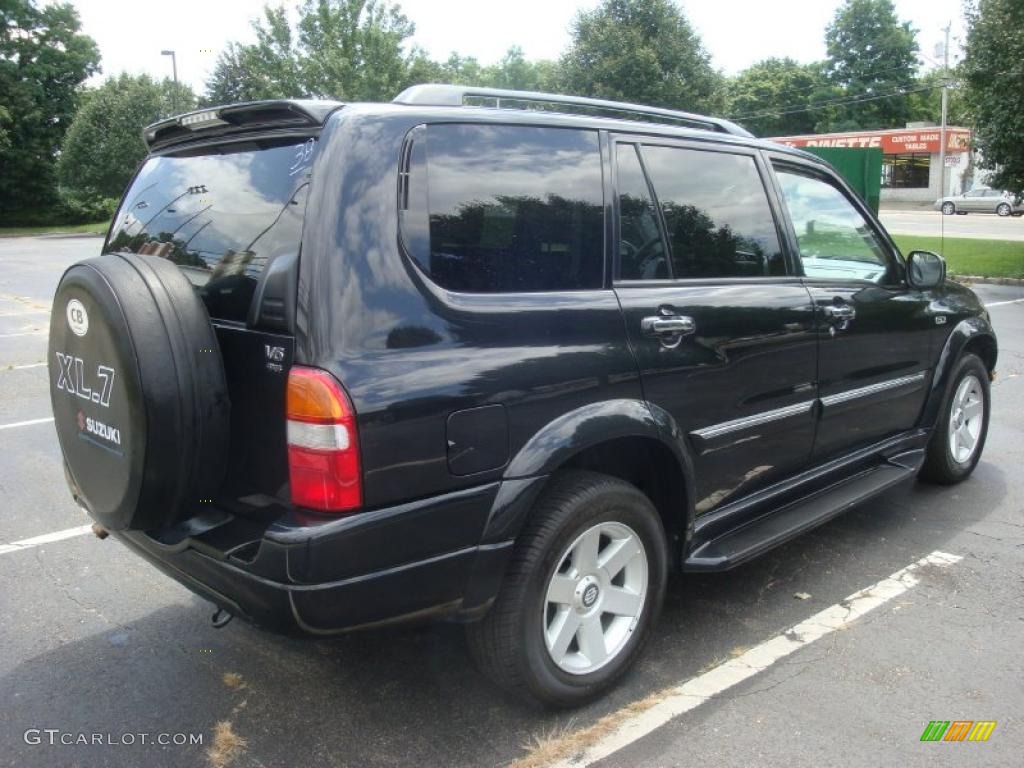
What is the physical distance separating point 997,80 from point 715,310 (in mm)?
14892

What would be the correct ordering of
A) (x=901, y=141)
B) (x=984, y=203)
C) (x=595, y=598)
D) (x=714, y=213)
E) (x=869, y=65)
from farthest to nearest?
(x=869, y=65) < (x=901, y=141) < (x=984, y=203) < (x=714, y=213) < (x=595, y=598)

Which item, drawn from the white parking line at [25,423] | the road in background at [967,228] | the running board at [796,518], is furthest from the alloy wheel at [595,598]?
the road in background at [967,228]

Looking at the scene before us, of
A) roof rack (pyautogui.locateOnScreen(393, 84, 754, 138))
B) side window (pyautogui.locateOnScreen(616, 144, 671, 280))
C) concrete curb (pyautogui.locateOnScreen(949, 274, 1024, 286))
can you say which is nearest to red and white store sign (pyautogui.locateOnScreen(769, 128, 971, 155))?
concrete curb (pyautogui.locateOnScreen(949, 274, 1024, 286))

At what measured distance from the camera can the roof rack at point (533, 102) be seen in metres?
2.90

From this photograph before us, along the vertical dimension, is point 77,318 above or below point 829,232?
below

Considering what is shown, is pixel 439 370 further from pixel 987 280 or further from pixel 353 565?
pixel 987 280

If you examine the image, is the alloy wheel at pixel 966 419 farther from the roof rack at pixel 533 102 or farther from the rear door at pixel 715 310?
the roof rack at pixel 533 102

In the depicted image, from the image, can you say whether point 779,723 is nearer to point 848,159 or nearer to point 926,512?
point 926,512

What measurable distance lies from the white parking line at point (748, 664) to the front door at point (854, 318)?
636 millimetres

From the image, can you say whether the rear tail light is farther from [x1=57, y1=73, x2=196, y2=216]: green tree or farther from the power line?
the power line

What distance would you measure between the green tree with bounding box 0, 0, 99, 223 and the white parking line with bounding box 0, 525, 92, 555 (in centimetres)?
4309

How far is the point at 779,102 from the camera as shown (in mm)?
74312

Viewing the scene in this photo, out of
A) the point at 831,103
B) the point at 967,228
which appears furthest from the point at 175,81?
the point at 831,103

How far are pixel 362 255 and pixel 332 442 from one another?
519 mm
